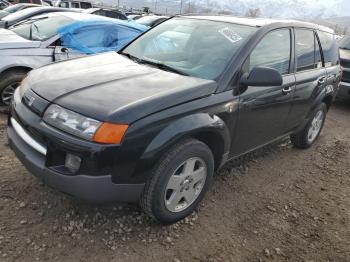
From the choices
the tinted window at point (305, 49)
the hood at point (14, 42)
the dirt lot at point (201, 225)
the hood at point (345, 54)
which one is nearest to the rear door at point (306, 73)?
the tinted window at point (305, 49)

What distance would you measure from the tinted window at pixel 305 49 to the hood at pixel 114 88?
1.57 metres

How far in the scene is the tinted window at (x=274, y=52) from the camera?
3.64 metres

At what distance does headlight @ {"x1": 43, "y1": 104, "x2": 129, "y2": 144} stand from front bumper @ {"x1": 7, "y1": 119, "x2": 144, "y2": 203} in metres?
0.27

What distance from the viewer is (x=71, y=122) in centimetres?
265

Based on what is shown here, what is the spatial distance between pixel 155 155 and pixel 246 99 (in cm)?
118

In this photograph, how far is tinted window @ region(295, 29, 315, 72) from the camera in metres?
4.31

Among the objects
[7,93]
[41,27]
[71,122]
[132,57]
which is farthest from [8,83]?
[71,122]

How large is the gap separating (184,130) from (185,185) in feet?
1.71

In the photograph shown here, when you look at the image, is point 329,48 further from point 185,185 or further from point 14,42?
point 14,42

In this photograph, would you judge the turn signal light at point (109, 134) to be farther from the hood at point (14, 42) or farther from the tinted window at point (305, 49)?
the hood at point (14, 42)

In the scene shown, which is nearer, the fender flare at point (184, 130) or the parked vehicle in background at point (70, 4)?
the fender flare at point (184, 130)

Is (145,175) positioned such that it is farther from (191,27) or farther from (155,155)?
(191,27)

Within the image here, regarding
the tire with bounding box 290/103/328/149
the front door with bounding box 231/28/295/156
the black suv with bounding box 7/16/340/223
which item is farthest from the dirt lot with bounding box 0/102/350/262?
the tire with bounding box 290/103/328/149

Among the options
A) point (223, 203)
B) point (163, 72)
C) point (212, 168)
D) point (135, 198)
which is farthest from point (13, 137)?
point (223, 203)
